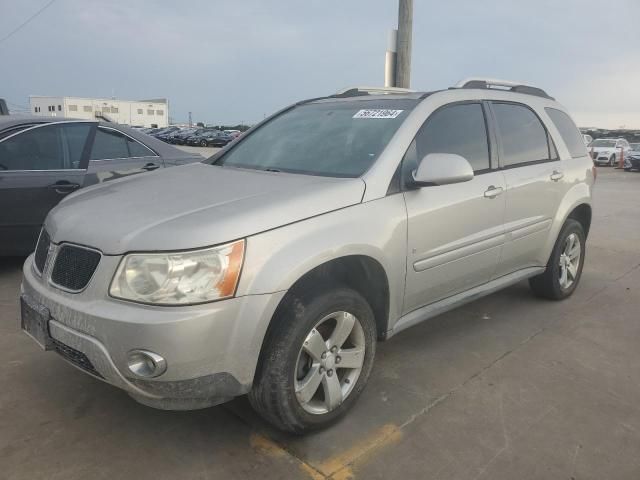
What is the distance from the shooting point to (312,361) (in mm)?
2531

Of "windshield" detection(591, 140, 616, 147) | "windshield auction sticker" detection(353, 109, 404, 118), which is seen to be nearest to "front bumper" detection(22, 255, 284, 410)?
"windshield auction sticker" detection(353, 109, 404, 118)

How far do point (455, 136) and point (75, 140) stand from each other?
369 centimetres

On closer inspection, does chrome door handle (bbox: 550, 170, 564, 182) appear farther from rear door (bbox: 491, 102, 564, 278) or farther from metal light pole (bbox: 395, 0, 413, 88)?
metal light pole (bbox: 395, 0, 413, 88)

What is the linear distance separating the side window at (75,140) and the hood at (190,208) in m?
2.24

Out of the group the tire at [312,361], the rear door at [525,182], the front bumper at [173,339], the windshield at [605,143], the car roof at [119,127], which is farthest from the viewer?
the windshield at [605,143]

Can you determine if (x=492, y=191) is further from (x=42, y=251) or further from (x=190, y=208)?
(x=42, y=251)

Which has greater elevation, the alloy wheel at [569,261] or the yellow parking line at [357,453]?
the alloy wheel at [569,261]

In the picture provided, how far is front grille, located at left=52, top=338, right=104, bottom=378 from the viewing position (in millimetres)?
2252

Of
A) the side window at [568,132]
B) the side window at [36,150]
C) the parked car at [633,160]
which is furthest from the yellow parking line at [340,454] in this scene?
the parked car at [633,160]

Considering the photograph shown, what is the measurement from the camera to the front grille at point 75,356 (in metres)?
2.25

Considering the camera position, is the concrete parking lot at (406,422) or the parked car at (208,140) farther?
the parked car at (208,140)

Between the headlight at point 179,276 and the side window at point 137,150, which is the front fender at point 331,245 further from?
the side window at point 137,150

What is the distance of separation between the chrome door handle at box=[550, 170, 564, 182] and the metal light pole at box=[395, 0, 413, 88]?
3.94 meters

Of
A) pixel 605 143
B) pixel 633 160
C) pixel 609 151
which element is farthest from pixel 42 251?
pixel 605 143
